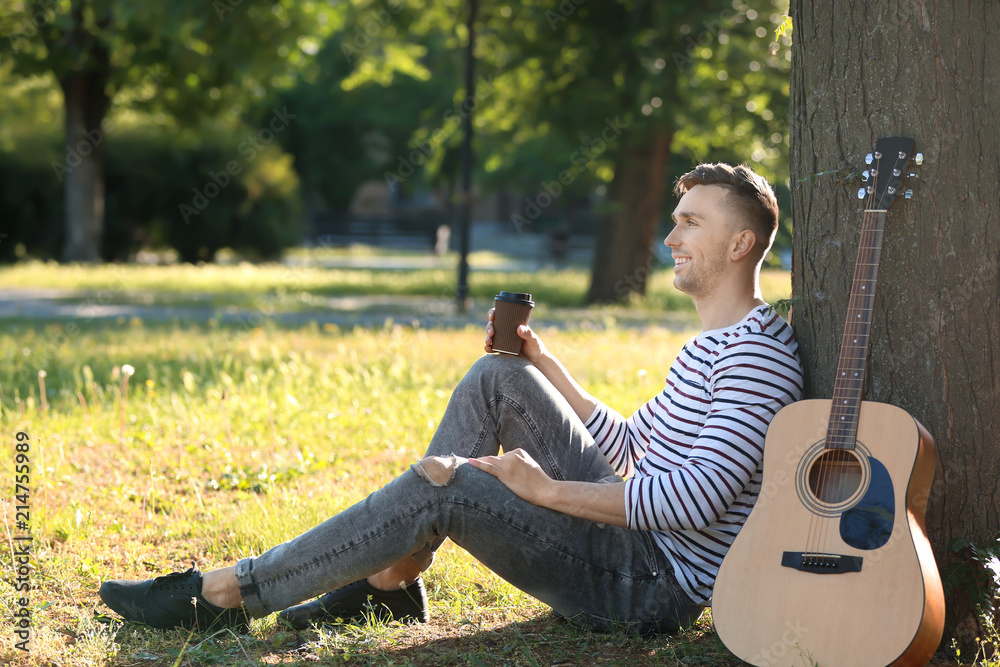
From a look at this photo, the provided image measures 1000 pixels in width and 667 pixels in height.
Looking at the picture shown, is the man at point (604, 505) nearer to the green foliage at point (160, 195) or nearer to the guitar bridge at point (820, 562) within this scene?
the guitar bridge at point (820, 562)

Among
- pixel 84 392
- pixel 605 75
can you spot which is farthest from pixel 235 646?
pixel 605 75

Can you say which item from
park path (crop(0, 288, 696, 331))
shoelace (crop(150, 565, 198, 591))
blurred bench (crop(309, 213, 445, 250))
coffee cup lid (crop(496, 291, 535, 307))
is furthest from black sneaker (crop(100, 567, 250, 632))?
blurred bench (crop(309, 213, 445, 250))

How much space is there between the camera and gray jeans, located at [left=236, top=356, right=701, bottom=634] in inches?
105

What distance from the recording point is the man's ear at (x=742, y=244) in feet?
9.28

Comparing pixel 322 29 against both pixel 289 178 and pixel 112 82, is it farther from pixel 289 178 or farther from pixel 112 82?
pixel 289 178

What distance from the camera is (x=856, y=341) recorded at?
2.56 meters

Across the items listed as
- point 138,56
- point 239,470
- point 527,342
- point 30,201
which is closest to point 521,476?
point 527,342

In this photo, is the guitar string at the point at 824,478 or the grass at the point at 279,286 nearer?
the guitar string at the point at 824,478

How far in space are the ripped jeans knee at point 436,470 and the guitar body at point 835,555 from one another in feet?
2.42

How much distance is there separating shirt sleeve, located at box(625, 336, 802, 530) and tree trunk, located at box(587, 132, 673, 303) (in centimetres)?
1029

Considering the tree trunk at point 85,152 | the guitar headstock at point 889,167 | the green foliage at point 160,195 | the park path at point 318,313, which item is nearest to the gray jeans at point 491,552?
the guitar headstock at point 889,167

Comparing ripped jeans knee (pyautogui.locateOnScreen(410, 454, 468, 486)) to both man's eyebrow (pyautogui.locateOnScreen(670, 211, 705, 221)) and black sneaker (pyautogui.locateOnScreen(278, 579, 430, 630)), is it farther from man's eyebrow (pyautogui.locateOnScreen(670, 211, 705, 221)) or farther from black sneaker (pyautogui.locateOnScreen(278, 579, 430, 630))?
man's eyebrow (pyautogui.locateOnScreen(670, 211, 705, 221))

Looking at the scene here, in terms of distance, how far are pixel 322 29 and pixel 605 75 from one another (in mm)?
4181

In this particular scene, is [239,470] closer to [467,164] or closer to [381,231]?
[467,164]
